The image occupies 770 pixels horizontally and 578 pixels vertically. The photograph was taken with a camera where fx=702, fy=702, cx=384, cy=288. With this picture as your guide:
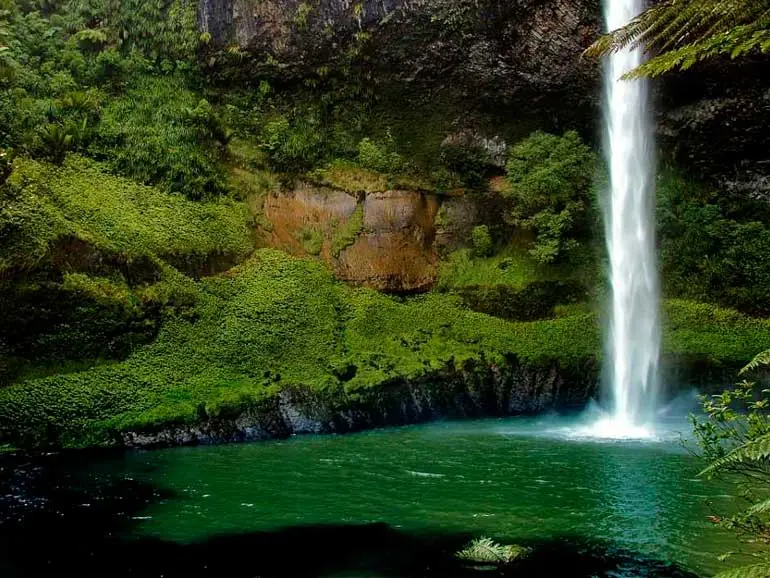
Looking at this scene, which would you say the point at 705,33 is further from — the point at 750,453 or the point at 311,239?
the point at 311,239

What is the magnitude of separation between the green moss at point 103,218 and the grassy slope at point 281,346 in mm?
1019

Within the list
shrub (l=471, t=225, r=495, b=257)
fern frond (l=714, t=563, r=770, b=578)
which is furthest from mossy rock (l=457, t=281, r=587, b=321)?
fern frond (l=714, t=563, r=770, b=578)

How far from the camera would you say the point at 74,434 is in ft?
39.7

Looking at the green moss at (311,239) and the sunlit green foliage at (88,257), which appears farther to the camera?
the green moss at (311,239)

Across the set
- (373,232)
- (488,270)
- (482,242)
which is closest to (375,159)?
(373,232)

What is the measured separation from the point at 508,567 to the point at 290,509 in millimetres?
3115

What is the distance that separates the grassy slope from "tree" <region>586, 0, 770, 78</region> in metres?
10.5

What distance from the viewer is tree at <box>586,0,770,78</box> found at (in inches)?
138

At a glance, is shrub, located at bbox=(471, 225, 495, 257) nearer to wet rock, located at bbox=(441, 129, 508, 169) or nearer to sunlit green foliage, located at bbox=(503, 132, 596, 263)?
sunlit green foliage, located at bbox=(503, 132, 596, 263)

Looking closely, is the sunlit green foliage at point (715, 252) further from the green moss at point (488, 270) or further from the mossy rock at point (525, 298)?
the green moss at point (488, 270)

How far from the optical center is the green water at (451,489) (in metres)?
7.70

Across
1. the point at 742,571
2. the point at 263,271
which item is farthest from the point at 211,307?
the point at 742,571

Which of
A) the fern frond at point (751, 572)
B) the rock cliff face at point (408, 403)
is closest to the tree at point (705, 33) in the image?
the fern frond at point (751, 572)

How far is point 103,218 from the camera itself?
1461 centimetres
